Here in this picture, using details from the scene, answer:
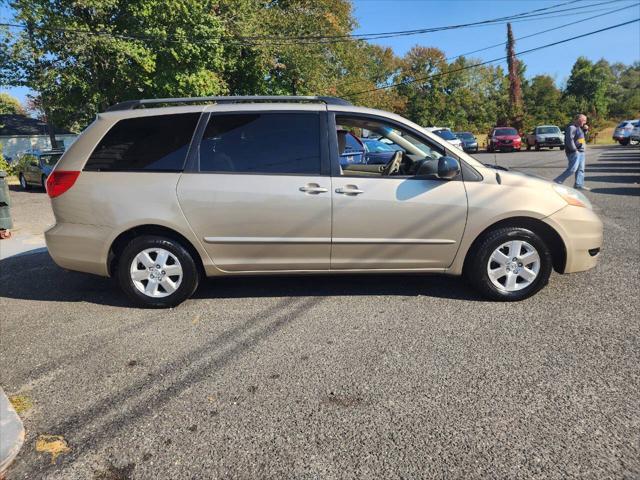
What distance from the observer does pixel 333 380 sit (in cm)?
299

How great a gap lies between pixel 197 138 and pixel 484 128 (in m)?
64.9

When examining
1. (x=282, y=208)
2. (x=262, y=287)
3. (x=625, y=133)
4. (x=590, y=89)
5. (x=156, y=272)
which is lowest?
(x=262, y=287)

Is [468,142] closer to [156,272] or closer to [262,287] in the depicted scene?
[262,287]

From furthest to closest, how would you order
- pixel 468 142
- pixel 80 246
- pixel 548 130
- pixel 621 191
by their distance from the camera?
pixel 468 142 → pixel 548 130 → pixel 621 191 → pixel 80 246

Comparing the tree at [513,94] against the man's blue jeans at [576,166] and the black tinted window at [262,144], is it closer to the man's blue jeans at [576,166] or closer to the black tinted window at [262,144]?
the man's blue jeans at [576,166]

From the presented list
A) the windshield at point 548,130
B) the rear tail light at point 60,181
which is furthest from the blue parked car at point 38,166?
the windshield at point 548,130

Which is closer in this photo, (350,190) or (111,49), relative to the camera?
(350,190)

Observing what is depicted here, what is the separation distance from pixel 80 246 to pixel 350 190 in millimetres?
2485

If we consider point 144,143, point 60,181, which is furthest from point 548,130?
point 60,181

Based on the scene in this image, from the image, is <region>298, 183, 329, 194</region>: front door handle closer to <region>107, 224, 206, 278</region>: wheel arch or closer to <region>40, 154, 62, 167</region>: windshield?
<region>107, 224, 206, 278</region>: wheel arch

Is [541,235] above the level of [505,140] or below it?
above

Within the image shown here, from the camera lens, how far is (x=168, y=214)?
4.08m

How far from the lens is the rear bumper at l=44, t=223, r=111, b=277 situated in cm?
420

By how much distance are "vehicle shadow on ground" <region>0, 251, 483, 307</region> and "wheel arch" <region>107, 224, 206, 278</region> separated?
1.52ft
